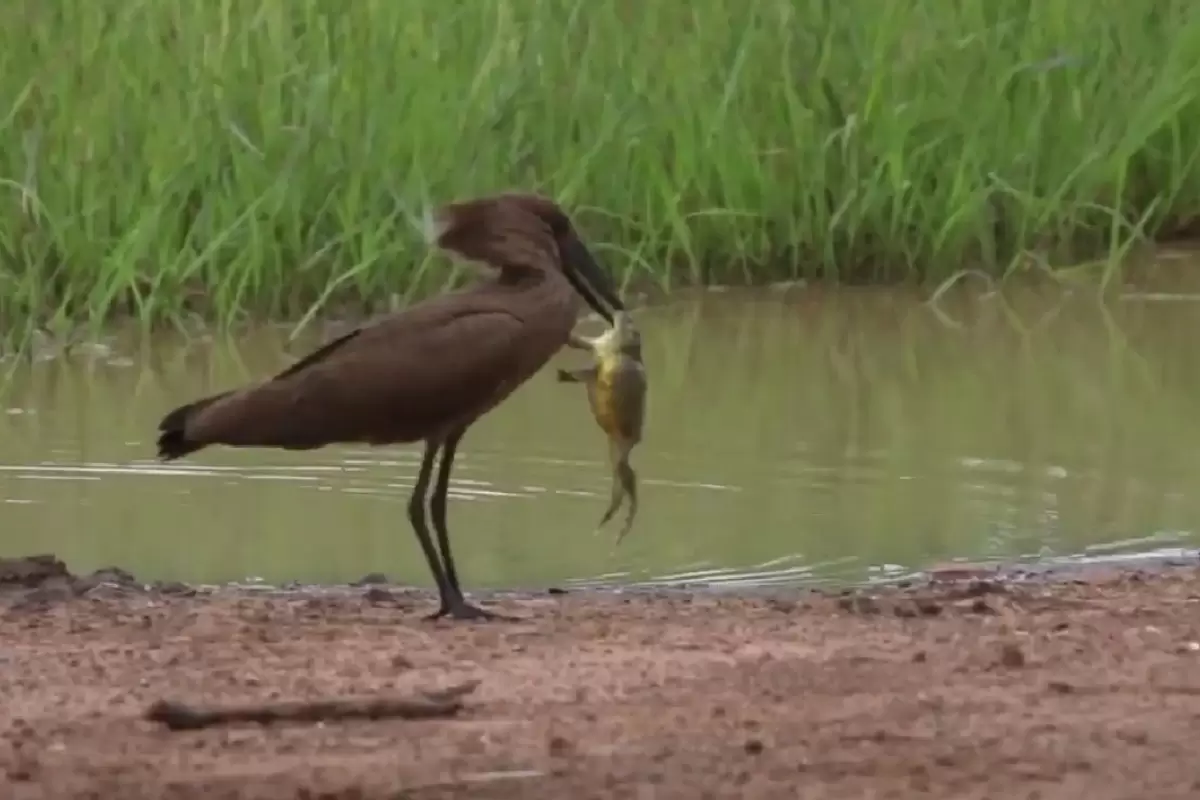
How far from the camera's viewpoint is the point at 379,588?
4.99 m

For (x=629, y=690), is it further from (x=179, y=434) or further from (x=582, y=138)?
(x=582, y=138)

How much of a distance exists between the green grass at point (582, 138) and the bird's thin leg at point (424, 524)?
263cm

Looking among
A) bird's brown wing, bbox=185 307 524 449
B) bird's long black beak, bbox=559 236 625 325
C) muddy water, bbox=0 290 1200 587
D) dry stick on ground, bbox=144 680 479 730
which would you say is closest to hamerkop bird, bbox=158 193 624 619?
bird's brown wing, bbox=185 307 524 449

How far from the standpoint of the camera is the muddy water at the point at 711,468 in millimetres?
5309

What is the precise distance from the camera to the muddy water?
17.4ft

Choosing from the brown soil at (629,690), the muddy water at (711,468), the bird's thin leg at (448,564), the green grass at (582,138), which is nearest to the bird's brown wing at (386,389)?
the bird's thin leg at (448,564)

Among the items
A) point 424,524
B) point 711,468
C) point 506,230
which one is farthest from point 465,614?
point 711,468

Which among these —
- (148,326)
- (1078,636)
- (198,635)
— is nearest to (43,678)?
(198,635)

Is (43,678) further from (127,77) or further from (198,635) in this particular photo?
(127,77)

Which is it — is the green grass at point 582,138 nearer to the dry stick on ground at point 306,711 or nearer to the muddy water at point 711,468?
the muddy water at point 711,468

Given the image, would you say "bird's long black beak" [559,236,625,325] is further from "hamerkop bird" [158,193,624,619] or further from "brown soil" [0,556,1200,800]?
"brown soil" [0,556,1200,800]

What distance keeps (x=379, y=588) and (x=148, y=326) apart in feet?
8.54

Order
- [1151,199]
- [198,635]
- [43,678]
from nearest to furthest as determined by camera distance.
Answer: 1. [43,678]
2. [198,635]
3. [1151,199]

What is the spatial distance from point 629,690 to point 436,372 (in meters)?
0.99
